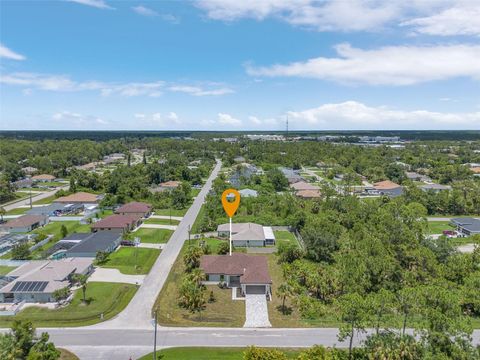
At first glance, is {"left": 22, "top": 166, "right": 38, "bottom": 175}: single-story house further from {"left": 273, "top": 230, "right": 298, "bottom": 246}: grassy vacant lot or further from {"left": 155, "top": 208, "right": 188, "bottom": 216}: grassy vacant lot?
{"left": 273, "top": 230, "right": 298, "bottom": 246}: grassy vacant lot

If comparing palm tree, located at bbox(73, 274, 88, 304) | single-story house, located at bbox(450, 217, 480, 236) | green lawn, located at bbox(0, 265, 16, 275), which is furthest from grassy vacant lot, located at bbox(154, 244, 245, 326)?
single-story house, located at bbox(450, 217, 480, 236)

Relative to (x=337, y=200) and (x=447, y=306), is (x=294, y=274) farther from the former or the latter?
(x=337, y=200)

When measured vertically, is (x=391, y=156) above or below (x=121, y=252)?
above

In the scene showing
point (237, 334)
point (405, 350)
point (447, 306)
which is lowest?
point (237, 334)

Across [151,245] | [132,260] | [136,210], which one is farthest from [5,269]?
[136,210]

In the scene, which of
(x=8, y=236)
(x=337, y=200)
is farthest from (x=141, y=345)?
(x=337, y=200)

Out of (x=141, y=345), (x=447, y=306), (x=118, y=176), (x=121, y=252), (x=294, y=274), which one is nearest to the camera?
(x=447, y=306)
